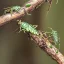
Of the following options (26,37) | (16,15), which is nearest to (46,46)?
(16,15)

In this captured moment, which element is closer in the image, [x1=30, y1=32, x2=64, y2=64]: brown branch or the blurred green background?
[x1=30, y1=32, x2=64, y2=64]: brown branch

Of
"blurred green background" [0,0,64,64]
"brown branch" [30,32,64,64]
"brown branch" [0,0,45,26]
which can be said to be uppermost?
"blurred green background" [0,0,64,64]

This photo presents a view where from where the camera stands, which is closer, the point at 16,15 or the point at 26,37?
the point at 16,15

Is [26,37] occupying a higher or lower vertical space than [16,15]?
higher

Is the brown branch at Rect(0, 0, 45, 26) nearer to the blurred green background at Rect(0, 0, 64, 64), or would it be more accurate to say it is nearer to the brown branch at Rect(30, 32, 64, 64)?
the brown branch at Rect(30, 32, 64, 64)

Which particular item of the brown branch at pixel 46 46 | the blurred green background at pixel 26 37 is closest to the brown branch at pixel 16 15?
the brown branch at pixel 46 46

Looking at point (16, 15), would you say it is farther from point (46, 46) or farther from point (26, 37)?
point (26, 37)

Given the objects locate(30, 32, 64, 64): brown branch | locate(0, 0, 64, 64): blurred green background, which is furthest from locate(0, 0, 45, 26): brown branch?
locate(0, 0, 64, 64): blurred green background

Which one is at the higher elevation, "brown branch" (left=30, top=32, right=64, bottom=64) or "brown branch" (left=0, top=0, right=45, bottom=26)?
"brown branch" (left=0, top=0, right=45, bottom=26)

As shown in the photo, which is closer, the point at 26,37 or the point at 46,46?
the point at 46,46
